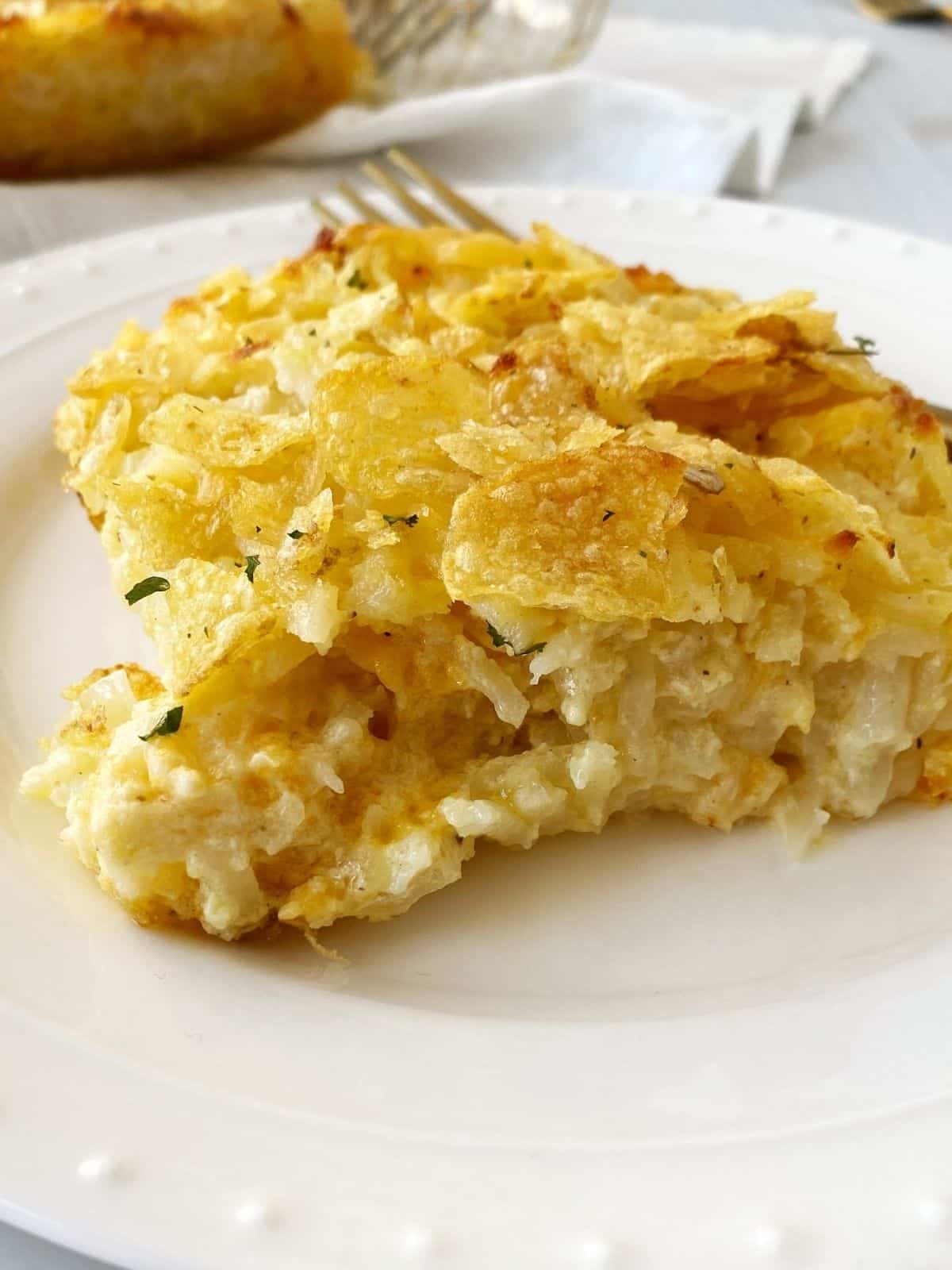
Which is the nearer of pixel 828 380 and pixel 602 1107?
pixel 602 1107

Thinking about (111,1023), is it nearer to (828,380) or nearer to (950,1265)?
(950,1265)

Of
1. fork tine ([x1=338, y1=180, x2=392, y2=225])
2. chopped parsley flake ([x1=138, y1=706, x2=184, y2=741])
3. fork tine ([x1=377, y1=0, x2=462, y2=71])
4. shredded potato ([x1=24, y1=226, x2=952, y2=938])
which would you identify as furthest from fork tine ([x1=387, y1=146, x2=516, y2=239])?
chopped parsley flake ([x1=138, y1=706, x2=184, y2=741])

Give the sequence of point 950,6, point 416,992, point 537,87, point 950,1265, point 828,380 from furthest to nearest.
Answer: point 950,6 < point 537,87 < point 828,380 < point 416,992 < point 950,1265

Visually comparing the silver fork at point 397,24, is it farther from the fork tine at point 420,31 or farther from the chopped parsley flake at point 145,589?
the chopped parsley flake at point 145,589

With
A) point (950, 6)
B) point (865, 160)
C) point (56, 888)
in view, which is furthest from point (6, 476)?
point (950, 6)

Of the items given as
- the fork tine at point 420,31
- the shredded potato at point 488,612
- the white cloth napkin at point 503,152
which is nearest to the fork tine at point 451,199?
the white cloth napkin at point 503,152

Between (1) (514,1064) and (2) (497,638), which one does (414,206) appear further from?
(1) (514,1064)

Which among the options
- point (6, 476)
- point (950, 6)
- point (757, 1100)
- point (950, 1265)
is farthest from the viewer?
point (950, 6)
